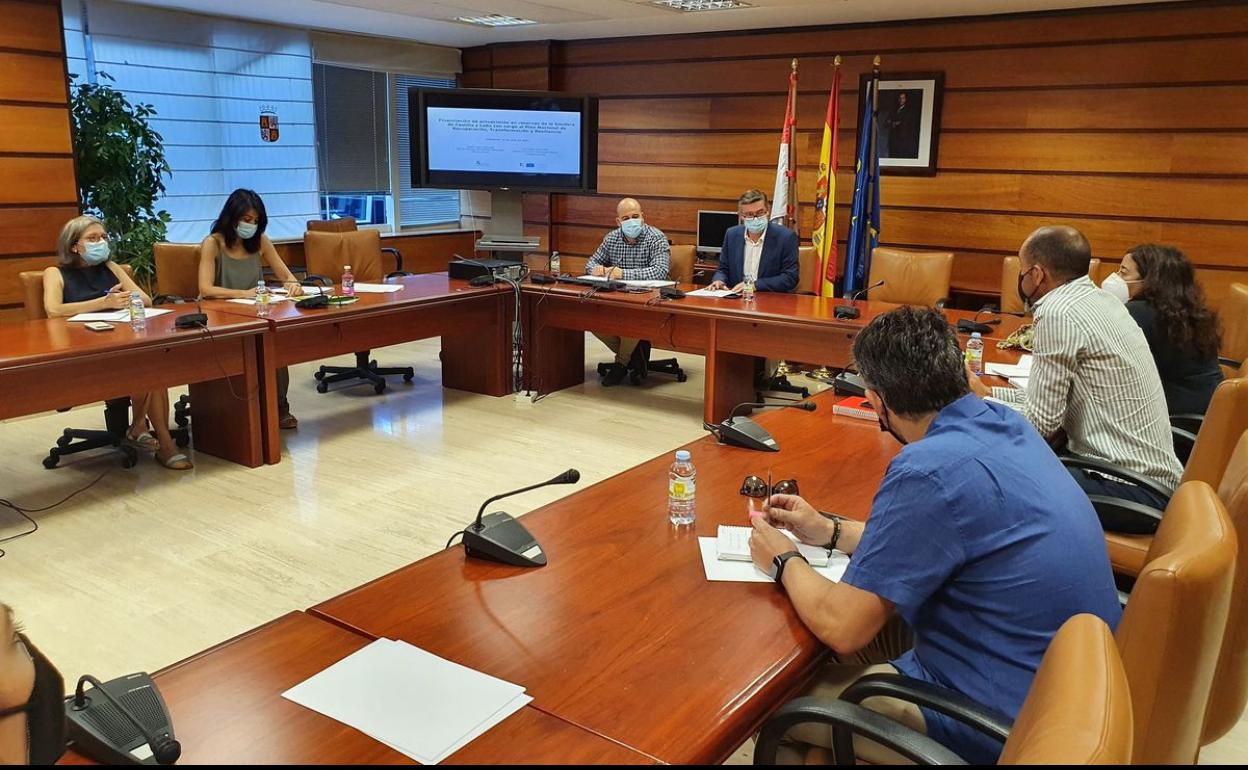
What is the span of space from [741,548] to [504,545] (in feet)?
1.61

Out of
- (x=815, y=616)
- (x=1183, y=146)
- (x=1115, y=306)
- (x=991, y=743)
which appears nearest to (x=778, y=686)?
(x=815, y=616)

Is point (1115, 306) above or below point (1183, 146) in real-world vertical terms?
below

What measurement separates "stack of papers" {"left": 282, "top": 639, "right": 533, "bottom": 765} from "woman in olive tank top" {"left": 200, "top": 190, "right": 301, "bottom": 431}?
147 inches

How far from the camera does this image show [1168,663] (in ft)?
4.12

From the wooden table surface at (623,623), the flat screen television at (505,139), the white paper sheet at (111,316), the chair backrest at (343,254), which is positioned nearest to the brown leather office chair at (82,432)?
the white paper sheet at (111,316)

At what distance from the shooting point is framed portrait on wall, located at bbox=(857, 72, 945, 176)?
6305mm

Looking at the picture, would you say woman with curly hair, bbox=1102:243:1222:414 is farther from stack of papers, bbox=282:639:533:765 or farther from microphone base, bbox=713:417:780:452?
stack of papers, bbox=282:639:533:765

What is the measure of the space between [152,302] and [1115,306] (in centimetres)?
458

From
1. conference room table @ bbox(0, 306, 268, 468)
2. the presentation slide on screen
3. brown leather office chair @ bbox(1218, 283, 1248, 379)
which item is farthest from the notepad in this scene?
the presentation slide on screen

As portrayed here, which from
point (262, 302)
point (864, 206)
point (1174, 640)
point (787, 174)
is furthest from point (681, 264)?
point (1174, 640)

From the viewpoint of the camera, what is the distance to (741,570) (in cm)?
182

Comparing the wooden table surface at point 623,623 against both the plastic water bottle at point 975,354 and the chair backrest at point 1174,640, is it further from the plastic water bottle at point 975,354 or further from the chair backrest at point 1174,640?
the plastic water bottle at point 975,354

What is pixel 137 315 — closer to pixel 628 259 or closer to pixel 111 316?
pixel 111 316

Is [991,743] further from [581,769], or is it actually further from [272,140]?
[272,140]
